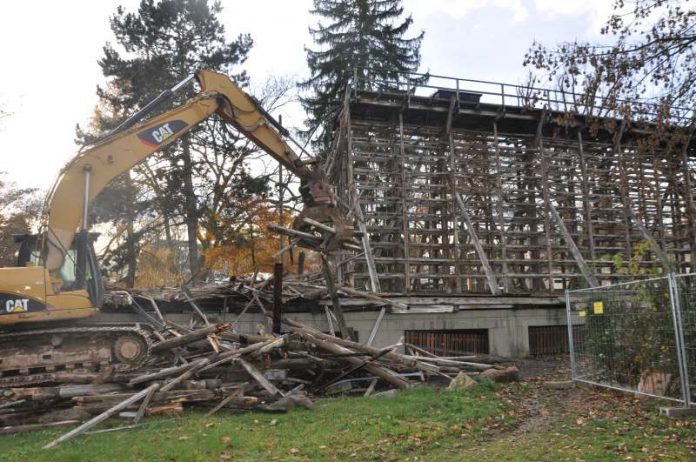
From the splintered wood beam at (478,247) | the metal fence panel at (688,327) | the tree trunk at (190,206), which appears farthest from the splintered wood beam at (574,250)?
the tree trunk at (190,206)

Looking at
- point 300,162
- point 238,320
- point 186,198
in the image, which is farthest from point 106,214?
point 300,162

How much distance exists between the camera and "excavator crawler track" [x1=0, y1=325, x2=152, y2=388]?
9531mm

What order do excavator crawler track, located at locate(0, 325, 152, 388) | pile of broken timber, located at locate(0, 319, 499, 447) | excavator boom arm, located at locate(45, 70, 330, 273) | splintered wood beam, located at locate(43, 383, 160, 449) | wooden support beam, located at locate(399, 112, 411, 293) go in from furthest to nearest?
1. wooden support beam, located at locate(399, 112, 411, 293)
2. excavator boom arm, located at locate(45, 70, 330, 273)
3. excavator crawler track, located at locate(0, 325, 152, 388)
4. pile of broken timber, located at locate(0, 319, 499, 447)
5. splintered wood beam, located at locate(43, 383, 160, 449)

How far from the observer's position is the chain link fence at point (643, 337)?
830 centimetres

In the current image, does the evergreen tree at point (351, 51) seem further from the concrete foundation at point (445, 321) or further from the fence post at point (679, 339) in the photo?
the fence post at point (679, 339)

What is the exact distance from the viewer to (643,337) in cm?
936

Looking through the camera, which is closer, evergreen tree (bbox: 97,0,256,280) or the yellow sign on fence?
the yellow sign on fence

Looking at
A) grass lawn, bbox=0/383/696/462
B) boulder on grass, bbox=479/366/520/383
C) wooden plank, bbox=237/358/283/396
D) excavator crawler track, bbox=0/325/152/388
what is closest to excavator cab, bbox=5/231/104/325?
excavator crawler track, bbox=0/325/152/388

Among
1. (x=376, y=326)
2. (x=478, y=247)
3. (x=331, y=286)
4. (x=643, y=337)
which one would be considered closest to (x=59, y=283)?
(x=331, y=286)

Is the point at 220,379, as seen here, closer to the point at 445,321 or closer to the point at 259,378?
the point at 259,378

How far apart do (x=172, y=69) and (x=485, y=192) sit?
52.8 feet

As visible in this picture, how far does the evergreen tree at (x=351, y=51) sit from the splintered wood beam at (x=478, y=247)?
11.9m

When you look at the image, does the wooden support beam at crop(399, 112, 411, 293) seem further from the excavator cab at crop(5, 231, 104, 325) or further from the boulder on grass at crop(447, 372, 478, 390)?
the excavator cab at crop(5, 231, 104, 325)

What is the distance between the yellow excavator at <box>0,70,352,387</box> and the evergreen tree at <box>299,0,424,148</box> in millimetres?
→ 21278
